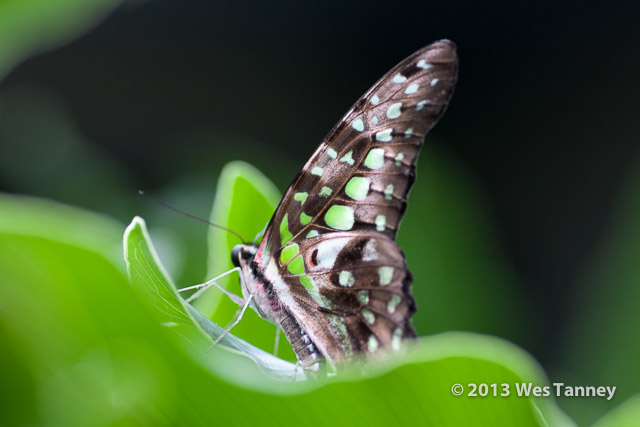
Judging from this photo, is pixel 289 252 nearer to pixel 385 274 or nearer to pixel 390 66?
pixel 385 274

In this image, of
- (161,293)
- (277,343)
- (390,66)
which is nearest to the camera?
(161,293)

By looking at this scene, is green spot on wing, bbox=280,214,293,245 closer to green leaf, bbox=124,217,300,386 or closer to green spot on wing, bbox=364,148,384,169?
green spot on wing, bbox=364,148,384,169

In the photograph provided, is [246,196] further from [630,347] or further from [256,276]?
[630,347]

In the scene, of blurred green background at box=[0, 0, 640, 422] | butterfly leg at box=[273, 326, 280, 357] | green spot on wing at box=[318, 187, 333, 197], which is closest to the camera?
butterfly leg at box=[273, 326, 280, 357]

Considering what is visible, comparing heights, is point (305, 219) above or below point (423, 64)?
below

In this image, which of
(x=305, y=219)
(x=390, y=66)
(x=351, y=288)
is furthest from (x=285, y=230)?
(x=390, y=66)

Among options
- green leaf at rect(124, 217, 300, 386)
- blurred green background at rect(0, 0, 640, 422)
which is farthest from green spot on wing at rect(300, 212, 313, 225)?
blurred green background at rect(0, 0, 640, 422)

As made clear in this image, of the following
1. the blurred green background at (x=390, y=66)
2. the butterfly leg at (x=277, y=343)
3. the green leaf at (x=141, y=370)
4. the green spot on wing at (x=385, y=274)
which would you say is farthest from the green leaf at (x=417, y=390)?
the blurred green background at (x=390, y=66)

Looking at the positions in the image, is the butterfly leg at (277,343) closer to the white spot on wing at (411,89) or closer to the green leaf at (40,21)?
the white spot on wing at (411,89)
